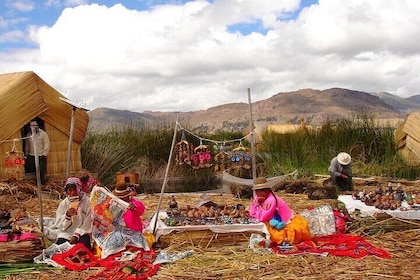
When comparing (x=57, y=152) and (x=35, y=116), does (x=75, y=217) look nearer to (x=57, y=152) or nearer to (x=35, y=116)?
(x=35, y=116)

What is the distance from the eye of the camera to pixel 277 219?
6.03 m

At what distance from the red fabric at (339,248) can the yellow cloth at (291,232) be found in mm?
71

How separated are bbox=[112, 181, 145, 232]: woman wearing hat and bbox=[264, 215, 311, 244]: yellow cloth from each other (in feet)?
4.36

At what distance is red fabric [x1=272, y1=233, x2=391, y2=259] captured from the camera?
18.5 ft

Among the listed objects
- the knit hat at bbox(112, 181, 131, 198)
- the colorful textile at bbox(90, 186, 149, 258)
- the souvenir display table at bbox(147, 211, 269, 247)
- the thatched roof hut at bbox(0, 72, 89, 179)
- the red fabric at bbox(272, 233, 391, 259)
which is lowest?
the red fabric at bbox(272, 233, 391, 259)

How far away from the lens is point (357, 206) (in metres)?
7.22

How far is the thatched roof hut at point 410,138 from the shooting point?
13301 mm

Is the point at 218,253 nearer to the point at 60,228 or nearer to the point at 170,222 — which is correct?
the point at 170,222

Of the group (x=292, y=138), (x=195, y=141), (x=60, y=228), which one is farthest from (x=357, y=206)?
(x=195, y=141)

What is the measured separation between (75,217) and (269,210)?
1.99 meters

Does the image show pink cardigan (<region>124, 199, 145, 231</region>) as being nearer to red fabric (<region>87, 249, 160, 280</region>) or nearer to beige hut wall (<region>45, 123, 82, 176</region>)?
red fabric (<region>87, 249, 160, 280</region>)

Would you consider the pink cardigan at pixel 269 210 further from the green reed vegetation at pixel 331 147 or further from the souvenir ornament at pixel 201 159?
the green reed vegetation at pixel 331 147

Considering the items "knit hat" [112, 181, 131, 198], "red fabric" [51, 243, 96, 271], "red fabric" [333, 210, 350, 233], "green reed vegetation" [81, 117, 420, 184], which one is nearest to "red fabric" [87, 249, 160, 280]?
"red fabric" [51, 243, 96, 271]

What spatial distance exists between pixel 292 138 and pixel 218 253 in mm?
8394
